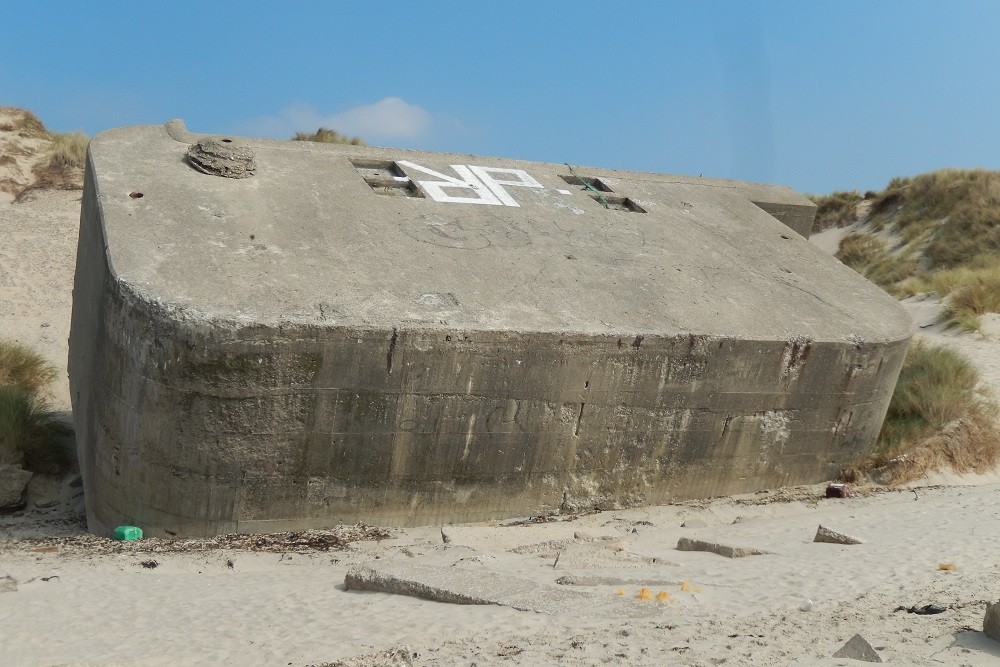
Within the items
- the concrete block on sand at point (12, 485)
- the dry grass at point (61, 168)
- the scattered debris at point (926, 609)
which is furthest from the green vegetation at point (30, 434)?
the dry grass at point (61, 168)

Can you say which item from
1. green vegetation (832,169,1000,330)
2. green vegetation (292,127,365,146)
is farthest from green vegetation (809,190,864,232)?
green vegetation (292,127,365,146)

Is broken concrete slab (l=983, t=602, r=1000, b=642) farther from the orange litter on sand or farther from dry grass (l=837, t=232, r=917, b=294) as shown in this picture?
dry grass (l=837, t=232, r=917, b=294)

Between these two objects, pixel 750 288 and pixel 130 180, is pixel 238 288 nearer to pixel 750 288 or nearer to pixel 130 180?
pixel 130 180

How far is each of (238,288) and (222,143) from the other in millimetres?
1964

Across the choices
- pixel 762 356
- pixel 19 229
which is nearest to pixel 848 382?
pixel 762 356

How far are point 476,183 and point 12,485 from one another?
3.61m

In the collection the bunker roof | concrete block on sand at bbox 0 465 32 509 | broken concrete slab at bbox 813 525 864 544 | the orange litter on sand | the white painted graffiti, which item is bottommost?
concrete block on sand at bbox 0 465 32 509

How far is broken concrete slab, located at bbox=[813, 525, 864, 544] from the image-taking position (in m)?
4.82

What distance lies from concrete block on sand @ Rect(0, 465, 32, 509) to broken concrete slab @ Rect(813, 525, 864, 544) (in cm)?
471

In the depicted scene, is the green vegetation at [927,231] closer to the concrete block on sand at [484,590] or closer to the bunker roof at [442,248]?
the bunker roof at [442,248]

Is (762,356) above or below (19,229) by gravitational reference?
above

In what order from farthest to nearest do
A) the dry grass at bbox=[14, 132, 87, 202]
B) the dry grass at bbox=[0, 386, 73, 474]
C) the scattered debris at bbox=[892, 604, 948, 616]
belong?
the dry grass at bbox=[14, 132, 87, 202], the dry grass at bbox=[0, 386, 73, 474], the scattered debris at bbox=[892, 604, 948, 616]

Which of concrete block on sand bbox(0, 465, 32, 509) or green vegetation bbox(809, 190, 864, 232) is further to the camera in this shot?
green vegetation bbox(809, 190, 864, 232)

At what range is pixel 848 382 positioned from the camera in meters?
6.34
